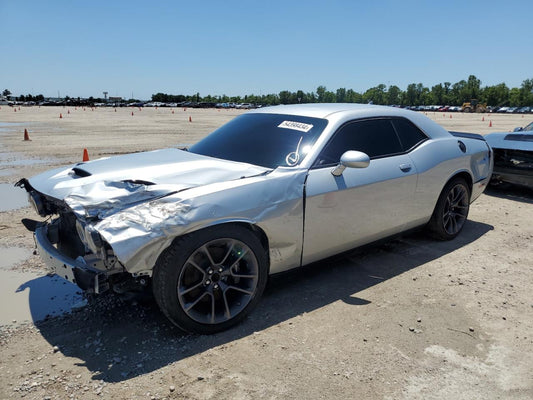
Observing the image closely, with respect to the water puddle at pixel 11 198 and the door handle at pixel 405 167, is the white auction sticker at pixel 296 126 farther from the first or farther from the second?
the water puddle at pixel 11 198

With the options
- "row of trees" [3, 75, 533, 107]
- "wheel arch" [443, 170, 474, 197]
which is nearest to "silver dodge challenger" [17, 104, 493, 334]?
"wheel arch" [443, 170, 474, 197]

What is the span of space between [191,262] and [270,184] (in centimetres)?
83

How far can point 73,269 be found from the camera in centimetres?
278

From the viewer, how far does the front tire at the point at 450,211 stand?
15.6 ft

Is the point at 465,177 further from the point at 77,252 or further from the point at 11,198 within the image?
the point at 11,198

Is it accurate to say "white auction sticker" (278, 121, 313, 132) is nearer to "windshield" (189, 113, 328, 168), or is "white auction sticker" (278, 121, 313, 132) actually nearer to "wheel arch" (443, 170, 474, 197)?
"windshield" (189, 113, 328, 168)

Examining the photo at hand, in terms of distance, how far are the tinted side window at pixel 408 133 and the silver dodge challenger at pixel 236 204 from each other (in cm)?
1

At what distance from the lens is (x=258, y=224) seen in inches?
122

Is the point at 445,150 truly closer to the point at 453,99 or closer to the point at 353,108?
the point at 353,108

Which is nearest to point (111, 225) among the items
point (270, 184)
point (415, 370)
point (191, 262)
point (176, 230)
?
point (176, 230)

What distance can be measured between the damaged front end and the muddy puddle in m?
0.47

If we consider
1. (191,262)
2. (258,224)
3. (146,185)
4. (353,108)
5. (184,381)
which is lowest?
(184,381)

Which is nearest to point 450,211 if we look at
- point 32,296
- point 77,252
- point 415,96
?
point 77,252

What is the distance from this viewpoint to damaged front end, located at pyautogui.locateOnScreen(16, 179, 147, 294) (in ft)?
8.68
